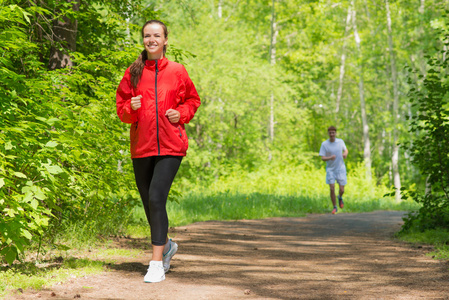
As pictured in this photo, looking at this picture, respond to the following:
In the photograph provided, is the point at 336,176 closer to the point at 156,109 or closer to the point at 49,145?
the point at 156,109

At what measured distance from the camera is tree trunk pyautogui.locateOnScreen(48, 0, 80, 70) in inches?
288

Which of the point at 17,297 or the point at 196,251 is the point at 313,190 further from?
the point at 17,297

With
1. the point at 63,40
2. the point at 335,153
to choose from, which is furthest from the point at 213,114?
the point at 63,40

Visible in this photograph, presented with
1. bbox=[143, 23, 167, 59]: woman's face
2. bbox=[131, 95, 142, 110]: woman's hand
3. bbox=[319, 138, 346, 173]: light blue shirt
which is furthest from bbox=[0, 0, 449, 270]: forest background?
bbox=[319, 138, 346, 173]: light blue shirt

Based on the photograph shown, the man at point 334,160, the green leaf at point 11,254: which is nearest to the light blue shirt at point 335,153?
the man at point 334,160

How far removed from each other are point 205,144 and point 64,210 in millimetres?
15428

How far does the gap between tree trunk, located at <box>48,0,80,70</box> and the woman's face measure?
266 cm

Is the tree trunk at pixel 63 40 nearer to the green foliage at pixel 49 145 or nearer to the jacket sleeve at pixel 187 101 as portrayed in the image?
the green foliage at pixel 49 145

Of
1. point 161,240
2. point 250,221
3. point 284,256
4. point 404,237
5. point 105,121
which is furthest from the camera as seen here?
point 250,221

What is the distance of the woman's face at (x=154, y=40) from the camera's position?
16.1ft

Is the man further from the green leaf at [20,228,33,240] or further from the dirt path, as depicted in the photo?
the green leaf at [20,228,33,240]

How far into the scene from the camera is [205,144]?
22250mm

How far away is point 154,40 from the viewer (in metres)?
4.92

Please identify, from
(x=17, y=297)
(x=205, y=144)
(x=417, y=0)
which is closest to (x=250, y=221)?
(x=17, y=297)
